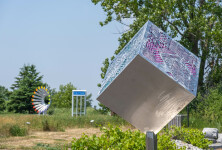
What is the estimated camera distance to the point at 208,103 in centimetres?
1429

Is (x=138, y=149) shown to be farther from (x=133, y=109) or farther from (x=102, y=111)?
(x=102, y=111)

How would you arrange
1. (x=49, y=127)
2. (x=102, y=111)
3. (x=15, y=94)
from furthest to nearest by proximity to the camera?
(x=15, y=94) → (x=102, y=111) → (x=49, y=127)

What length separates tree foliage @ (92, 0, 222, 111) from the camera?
48.4 ft

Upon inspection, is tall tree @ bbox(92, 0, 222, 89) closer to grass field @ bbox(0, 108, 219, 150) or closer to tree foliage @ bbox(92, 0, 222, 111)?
tree foliage @ bbox(92, 0, 222, 111)

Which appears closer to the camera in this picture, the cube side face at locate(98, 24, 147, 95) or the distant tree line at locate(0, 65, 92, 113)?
the cube side face at locate(98, 24, 147, 95)

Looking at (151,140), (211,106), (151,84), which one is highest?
(211,106)

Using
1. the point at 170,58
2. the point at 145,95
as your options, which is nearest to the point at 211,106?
the point at 170,58

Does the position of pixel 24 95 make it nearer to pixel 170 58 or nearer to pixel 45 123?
pixel 45 123

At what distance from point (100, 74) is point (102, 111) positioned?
3507mm

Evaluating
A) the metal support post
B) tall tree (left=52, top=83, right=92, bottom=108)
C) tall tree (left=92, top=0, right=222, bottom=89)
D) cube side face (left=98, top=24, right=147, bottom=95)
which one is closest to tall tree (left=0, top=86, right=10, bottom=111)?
tall tree (left=52, top=83, right=92, bottom=108)

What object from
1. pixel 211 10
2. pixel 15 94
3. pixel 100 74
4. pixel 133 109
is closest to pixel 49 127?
pixel 100 74

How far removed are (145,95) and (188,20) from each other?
43.5ft

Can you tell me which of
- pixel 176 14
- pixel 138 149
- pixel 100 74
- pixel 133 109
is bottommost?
pixel 138 149

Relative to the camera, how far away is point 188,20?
15.7 metres
